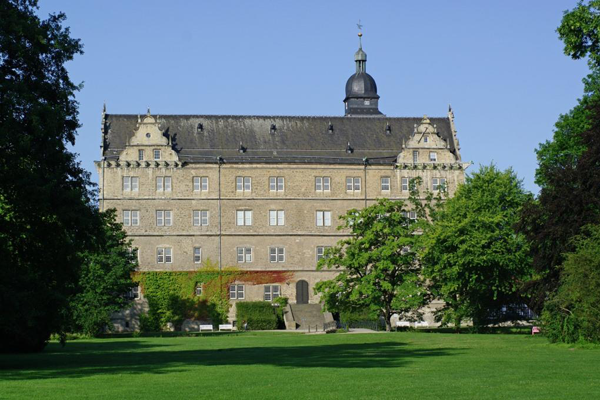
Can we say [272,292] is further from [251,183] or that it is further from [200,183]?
[200,183]

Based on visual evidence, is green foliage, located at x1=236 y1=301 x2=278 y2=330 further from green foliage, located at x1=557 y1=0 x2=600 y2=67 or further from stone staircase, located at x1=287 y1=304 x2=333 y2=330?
green foliage, located at x1=557 y1=0 x2=600 y2=67

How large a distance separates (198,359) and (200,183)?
45124 millimetres

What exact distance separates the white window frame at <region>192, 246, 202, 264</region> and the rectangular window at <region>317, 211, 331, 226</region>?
9710 millimetres

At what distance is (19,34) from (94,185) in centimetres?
577

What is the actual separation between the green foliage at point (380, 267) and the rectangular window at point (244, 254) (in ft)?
50.8

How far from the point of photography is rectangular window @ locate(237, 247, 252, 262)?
255 feet

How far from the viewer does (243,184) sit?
7838cm

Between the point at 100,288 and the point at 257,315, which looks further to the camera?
the point at 257,315

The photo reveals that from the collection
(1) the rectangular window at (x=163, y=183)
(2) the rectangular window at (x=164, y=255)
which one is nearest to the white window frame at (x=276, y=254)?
(2) the rectangular window at (x=164, y=255)

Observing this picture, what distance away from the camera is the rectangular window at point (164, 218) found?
253 feet

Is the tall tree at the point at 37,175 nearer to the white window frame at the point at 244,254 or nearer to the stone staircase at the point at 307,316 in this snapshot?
the stone staircase at the point at 307,316

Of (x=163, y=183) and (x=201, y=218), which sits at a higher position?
(x=163, y=183)

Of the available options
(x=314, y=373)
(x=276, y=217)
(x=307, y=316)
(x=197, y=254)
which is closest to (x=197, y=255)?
(x=197, y=254)

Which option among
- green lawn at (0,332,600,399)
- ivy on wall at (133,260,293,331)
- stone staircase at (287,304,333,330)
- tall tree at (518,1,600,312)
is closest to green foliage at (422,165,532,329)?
tall tree at (518,1,600,312)
